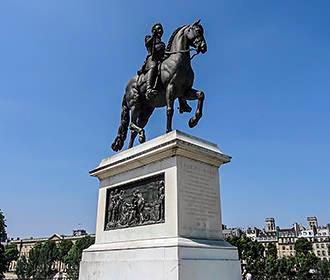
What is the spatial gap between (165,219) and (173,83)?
11.5ft

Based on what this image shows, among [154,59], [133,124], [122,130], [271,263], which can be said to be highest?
[154,59]

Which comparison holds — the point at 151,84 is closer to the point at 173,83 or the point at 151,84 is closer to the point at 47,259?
the point at 173,83

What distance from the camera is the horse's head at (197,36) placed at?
8.18m

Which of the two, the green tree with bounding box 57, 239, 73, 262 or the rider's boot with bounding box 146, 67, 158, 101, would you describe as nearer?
the rider's boot with bounding box 146, 67, 158, 101

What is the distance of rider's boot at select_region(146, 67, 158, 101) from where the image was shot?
8.62m

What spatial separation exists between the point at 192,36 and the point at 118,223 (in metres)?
5.28

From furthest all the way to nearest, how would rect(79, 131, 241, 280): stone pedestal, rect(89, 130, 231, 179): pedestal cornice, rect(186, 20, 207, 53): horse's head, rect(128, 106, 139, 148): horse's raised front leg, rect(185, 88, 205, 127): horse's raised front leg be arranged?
rect(128, 106, 139, 148): horse's raised front leg, rect(185, 88, 205, 127): horse's raised front leg, rect(186, 20, 207, 53): horse's head, rect(89, 130, 231, 179): pedestal cornice, rect(79, 131, 241, 280): stone pedestal

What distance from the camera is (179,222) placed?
6.51m

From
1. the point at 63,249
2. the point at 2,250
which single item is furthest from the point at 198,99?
the point at 63,249

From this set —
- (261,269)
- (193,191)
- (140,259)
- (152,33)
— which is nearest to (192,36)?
(152,33)

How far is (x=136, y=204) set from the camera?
785cm

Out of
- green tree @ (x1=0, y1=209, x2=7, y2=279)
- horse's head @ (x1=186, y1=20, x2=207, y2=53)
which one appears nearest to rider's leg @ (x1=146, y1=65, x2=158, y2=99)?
horse's head @ (x1=186, y1=20, x2=207, y2=53)

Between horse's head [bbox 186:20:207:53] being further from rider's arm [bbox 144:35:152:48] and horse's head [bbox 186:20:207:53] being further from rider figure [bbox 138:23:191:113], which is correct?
rider's arm [bbox 144:35:152:48]

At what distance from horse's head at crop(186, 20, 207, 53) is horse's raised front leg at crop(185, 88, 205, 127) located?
→ 1.12 meters
